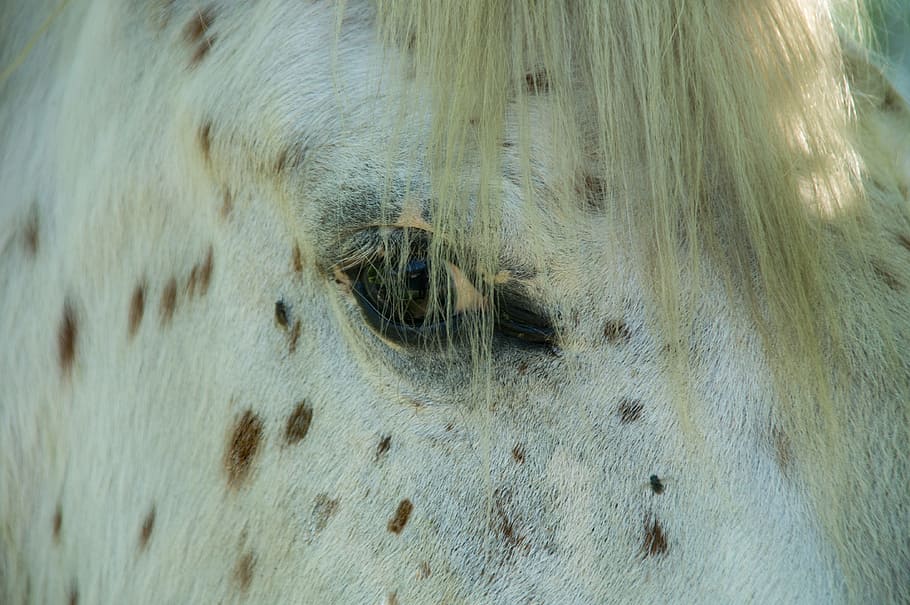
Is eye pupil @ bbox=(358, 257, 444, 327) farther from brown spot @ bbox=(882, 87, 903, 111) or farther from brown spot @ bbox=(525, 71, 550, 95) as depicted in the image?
brown spot @ bbox=(882, 87, 903, 111)

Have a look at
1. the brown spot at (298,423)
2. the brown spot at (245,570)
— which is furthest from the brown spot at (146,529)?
the brown spot at (298,423)

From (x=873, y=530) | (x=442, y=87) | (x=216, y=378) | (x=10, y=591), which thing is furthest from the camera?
(x=10, y=591)

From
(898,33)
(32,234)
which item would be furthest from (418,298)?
(898,33)

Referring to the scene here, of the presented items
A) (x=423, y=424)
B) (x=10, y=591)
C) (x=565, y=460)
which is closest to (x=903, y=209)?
(x=565, y=460)

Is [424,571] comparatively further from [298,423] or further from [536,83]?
[536,83]

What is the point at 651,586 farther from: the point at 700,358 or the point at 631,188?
the point at 631,188

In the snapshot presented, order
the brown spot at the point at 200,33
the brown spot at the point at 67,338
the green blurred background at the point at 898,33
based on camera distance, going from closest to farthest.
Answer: the brown spot at the point at 200,33
the brown spot at the point at 67,338
the green blurred background at the point at 898,33

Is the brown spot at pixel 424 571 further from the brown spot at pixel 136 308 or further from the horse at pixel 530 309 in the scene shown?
the brown spot at pixel 136 308
